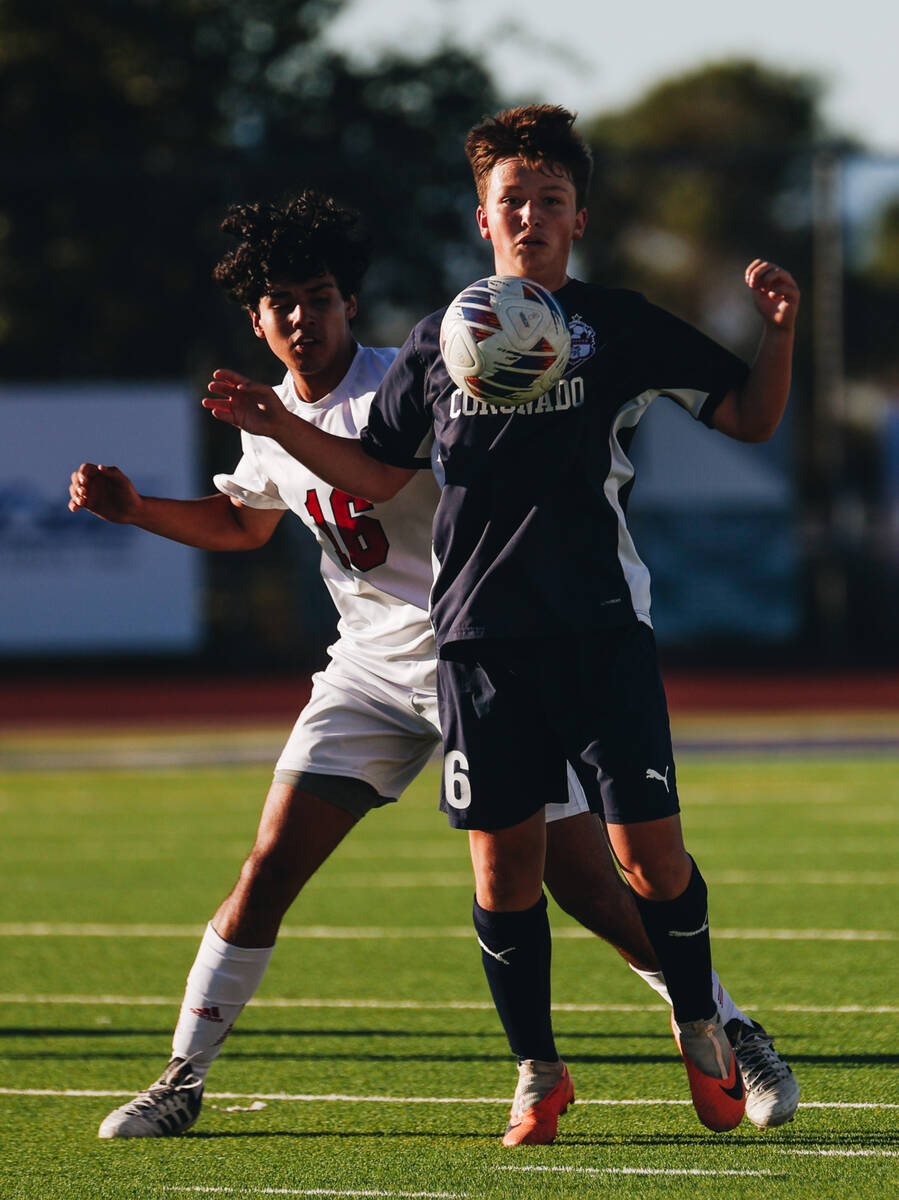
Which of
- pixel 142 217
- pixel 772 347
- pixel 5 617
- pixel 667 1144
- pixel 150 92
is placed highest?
pixel 150 92

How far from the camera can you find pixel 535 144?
4.28 metres

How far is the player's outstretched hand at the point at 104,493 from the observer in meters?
4.79

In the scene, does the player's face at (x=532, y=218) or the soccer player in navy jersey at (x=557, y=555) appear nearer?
the soccer player in navy jersey at (x=557, y=555)

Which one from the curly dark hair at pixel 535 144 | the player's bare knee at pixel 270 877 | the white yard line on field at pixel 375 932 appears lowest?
the white yard line on field at pixel 375 932

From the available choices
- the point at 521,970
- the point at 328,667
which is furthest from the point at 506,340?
the point at 521,970

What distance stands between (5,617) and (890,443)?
11338 millimetres

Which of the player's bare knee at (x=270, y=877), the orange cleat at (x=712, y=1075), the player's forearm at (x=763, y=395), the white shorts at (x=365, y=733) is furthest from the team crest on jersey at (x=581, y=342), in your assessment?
the orange cleat at (x=712, y=1075)

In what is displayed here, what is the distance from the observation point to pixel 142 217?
80.2 feet

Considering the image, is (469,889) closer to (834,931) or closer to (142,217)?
(834,931)

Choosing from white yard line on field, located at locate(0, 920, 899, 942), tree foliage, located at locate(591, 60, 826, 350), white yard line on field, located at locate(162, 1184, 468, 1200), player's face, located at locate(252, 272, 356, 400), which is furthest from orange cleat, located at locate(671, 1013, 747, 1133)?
tree foliage, located at locate(591, 60, 826, 350)

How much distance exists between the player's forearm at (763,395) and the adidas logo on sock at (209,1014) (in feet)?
6.43

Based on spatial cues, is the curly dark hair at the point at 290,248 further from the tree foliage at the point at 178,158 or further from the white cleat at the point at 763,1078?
the tree foliage at the point at 178,158

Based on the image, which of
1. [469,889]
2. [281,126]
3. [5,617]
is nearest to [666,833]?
[469,889]

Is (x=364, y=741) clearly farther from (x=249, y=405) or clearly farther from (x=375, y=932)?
(x=375, y=932)
